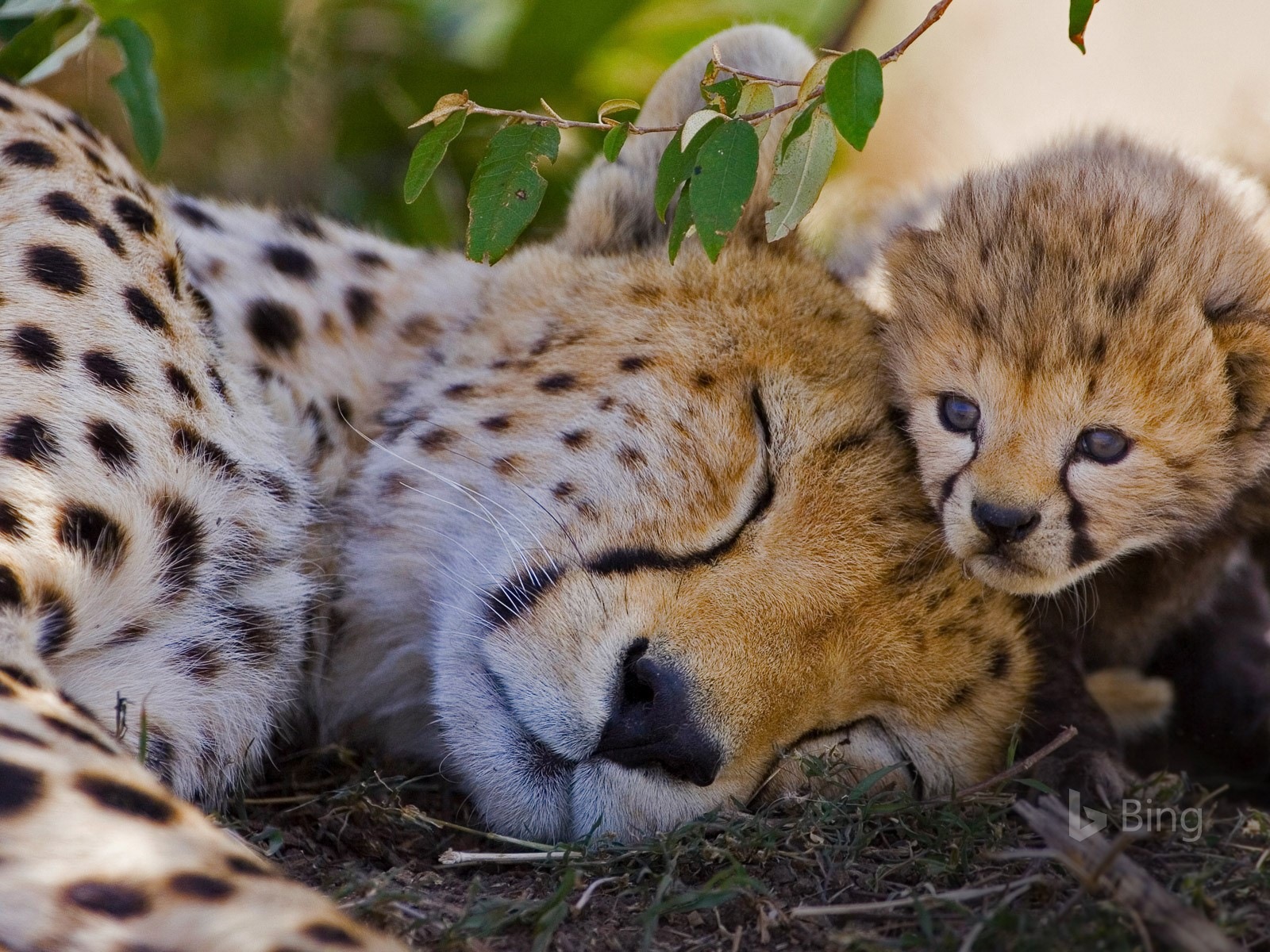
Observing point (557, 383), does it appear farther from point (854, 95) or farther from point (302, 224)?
point (302, 224)

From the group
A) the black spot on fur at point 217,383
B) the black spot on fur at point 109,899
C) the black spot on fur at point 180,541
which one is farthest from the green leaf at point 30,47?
the black spot on fur at point 109,899

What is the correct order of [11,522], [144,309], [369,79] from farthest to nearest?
1. [369,79]
2. [144,309]
3. [11,522]

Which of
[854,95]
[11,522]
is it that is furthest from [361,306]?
[854,95]

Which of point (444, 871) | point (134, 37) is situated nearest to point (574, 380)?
point (444, 871)

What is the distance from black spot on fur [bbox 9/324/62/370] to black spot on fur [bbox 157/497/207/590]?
0.22 m

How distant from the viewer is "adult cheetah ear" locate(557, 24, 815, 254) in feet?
7.27

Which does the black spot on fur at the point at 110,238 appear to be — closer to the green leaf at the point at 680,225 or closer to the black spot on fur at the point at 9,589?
the black spot on fur at the point at 9,589

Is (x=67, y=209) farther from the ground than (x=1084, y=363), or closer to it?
farther from the ground

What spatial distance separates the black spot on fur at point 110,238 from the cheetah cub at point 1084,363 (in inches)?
43.1

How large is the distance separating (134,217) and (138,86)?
21.5 inches

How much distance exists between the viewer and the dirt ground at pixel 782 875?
56.6 inches

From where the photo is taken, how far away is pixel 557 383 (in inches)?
83.2

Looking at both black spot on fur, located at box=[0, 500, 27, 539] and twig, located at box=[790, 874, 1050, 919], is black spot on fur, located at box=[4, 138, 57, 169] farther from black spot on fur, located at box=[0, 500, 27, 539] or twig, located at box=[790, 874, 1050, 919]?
twig, located at box=[790, 874, 1050, 919]

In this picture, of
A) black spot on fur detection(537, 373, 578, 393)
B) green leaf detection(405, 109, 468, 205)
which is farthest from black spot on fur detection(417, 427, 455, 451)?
green leaf detection(405, 109, 468, 205)
